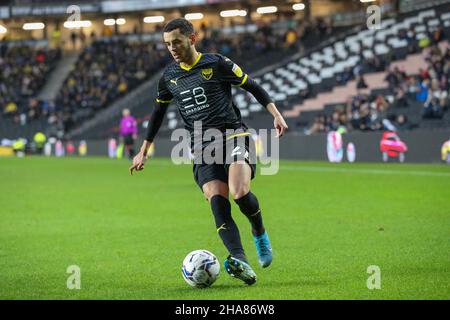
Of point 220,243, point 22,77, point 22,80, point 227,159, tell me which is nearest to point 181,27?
point 227,159

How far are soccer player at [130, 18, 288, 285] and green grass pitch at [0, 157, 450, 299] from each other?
0.51m

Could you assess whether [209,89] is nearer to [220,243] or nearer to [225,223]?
[225,223]

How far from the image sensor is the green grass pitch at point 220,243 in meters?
7.47

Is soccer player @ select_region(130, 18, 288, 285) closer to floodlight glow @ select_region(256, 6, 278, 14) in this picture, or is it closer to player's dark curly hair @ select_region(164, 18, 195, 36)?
player's dark curly hair @ select_region(164, 18, 195, 36)

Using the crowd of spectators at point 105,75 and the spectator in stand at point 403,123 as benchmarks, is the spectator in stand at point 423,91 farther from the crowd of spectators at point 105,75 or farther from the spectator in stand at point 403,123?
the crowd of spectators at point 105,75

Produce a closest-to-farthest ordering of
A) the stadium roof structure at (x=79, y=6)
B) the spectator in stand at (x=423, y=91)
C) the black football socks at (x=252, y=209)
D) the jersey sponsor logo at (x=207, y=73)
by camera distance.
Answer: the black football socks at (x=252, y=209), the jersey sponsor logo at (x=207, y=73), the spectator in stand at (x=423, y=91), the stadium roof structure at (x=79, y=6)

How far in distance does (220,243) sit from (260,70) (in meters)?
35.6

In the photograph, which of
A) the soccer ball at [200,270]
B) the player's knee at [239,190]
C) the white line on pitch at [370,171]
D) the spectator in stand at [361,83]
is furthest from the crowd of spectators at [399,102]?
the soccer ball at [200,270]

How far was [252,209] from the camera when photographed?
7.97 m

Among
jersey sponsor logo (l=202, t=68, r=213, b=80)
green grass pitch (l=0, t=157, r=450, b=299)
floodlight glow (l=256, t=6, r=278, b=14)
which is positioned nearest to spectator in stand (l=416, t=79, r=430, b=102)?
green grass pitch (l=0, t=157, r=450, b=299)

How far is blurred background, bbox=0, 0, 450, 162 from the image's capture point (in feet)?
99.4

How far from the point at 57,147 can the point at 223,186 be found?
142 ft

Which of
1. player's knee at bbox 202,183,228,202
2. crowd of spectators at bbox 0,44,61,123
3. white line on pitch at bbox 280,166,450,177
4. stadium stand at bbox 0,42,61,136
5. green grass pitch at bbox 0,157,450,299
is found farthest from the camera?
crowd of spectators at bbox 0,44,61,123

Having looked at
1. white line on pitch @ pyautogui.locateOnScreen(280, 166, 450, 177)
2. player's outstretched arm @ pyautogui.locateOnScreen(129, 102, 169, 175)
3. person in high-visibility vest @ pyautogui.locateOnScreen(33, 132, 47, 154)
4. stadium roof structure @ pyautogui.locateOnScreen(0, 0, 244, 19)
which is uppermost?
stadium roof structure @ pyautogui.locateOnScreen(0, 0, 244, 19)
